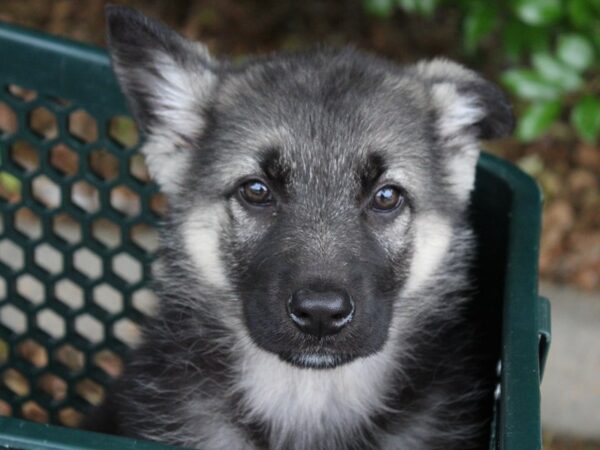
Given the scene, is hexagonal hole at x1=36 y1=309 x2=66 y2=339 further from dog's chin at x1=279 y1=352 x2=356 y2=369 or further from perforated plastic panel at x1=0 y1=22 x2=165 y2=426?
dog's chin at x1=279 y1=352 x2=356 y2=369

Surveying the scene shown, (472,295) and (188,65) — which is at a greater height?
(188,65)

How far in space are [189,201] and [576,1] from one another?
1.62 metres

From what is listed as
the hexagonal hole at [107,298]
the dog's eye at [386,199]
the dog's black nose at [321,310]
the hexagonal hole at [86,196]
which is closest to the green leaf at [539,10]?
the dog's eye at [386,199]

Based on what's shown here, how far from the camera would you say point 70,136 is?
3.60 metres

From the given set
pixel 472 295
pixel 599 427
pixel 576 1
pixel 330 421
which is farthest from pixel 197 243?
pixel 599 427

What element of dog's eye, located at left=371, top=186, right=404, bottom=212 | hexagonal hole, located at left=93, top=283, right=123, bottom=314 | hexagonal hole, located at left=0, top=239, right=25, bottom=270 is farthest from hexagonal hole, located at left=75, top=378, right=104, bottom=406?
dog's eye, located at left=371, top=186, right=404, bottom=212

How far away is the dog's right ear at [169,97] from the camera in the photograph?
3330mm

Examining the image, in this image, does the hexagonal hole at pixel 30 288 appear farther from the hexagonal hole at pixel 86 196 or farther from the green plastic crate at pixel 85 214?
the green plastic crate at pixel 85 214

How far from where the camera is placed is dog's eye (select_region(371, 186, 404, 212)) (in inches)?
124

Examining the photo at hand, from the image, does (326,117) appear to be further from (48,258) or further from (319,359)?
(48,258)

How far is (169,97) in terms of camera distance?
11.4ft

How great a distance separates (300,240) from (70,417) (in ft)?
5.52

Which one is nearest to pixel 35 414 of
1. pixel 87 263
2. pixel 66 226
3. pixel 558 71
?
pixel 87 263

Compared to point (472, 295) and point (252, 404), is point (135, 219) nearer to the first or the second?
point (252, 404)
